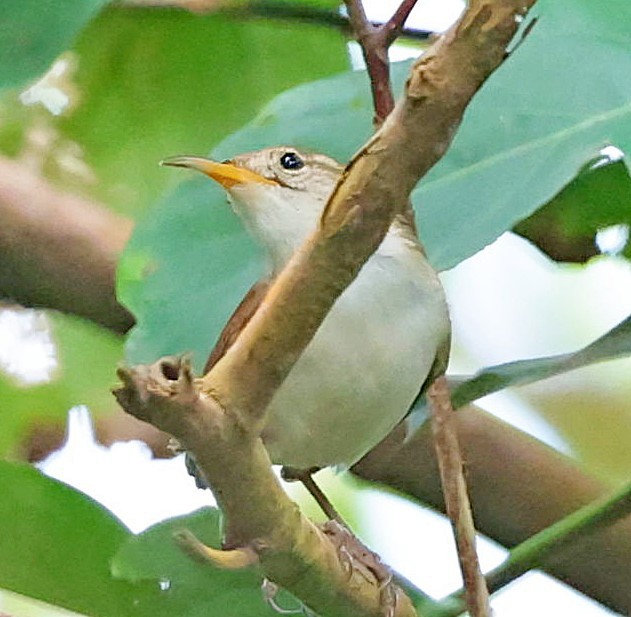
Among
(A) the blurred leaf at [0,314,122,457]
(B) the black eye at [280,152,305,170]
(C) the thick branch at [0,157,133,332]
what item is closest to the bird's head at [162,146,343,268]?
(B) the black eye at [280,152,305,170]

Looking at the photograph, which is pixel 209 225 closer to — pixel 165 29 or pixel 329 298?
pixel 165 29

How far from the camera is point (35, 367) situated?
3.81 ft

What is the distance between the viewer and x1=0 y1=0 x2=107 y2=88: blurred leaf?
0.86 meters

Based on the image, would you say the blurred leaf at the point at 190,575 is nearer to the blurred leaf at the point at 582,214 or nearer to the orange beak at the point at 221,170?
the orange beak at the point at 221,170

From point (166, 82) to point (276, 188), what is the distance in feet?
1.05

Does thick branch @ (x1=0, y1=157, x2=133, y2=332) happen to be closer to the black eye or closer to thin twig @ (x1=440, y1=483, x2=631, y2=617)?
the black eye

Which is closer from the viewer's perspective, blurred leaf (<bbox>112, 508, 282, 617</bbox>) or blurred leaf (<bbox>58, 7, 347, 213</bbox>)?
blurred leaf (<bbox>112, 508, 282, 617</bbox>)

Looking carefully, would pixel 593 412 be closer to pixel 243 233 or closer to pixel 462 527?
pixel 243 233

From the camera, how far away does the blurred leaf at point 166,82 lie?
1.15 metres

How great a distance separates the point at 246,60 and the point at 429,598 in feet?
1.72

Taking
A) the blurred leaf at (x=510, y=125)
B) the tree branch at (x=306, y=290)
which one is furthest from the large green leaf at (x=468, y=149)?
the tree branch at (x=306, y=290)

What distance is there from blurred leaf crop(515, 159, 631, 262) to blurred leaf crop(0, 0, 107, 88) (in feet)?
1.10

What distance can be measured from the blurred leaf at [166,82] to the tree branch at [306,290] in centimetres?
69

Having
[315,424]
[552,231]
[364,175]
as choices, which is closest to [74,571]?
[315,424]
